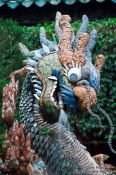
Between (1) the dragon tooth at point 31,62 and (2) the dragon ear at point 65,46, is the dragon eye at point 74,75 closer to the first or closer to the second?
(2) the dragon ear at point 65,46

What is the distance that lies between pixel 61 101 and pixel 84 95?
0.14 m

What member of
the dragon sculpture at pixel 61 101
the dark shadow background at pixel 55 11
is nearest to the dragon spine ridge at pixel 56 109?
the dragon sculpture at pixel 61 101

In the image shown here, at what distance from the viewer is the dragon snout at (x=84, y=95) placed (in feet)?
12.6

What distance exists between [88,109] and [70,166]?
0.33m

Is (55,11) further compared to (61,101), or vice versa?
(55,11)

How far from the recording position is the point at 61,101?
389cm

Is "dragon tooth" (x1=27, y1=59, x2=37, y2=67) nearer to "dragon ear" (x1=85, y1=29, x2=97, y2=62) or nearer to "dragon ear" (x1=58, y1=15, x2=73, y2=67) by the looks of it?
"dragon ear" (x1=58, y1=15, x2=73, y2=67)

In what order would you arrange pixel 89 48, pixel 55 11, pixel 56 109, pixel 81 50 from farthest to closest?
pixel 55 11 < pixel 89 48 < pixel 81 50 < pixel 56 109

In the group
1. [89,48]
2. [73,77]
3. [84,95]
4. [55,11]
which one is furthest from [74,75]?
[55,11]

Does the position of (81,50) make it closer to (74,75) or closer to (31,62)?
(74,75)

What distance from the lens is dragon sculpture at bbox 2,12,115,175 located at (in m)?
3.85

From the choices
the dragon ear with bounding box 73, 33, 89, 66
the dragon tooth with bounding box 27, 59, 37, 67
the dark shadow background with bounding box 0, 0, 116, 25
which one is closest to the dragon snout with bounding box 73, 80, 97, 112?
the dragon ear with bounding box 73, 33, 89, 66

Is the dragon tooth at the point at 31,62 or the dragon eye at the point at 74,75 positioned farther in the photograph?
the dragon tooth at the point at 31,62

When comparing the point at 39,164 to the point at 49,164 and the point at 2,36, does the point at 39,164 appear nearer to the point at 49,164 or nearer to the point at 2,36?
the point at 49,164
